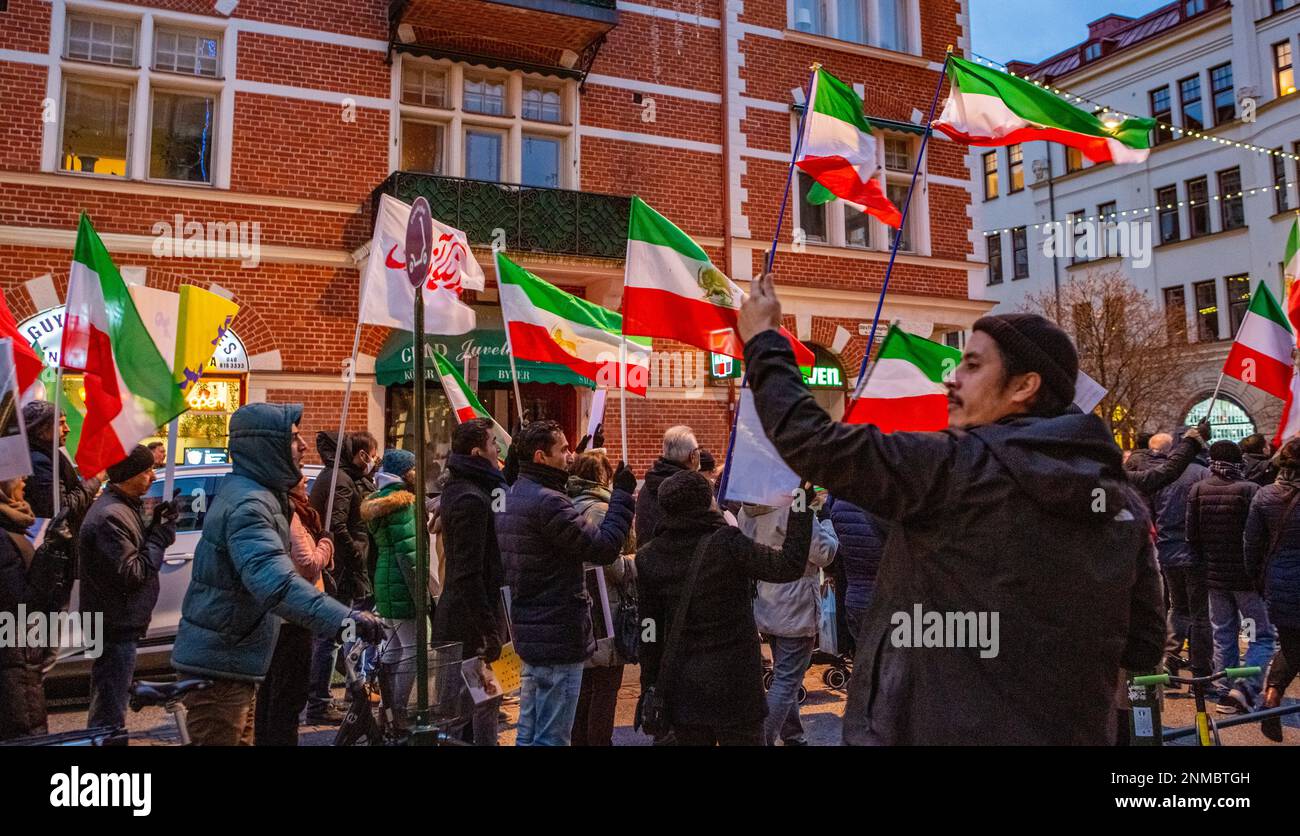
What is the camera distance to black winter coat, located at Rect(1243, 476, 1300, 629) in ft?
20.3

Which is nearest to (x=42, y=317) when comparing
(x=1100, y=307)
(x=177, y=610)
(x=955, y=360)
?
(x=177, y=610)

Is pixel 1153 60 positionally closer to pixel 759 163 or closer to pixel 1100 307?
pixel 1100 307

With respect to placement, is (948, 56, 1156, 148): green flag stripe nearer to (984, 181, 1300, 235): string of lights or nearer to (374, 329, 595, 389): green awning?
(374, 329, 595, 389): green awning

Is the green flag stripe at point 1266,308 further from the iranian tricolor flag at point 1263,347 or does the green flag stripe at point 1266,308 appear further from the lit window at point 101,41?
the lit window at point 101,41

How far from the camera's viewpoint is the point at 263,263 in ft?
40.3

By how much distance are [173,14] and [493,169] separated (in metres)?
4.47

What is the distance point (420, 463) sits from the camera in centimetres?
405

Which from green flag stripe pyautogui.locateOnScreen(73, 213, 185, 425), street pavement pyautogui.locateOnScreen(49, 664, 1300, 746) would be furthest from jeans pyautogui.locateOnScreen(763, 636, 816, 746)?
green flag stripe pyautogui.locateOnScreen(73, 213, 185, 425)

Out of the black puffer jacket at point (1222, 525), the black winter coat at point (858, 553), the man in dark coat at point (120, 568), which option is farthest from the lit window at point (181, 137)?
the black puffer jacket at point (1222, 525)

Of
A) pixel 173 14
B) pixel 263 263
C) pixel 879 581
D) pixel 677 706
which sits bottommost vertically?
pixel 677 706

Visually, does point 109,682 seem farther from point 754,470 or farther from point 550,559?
point 754,470

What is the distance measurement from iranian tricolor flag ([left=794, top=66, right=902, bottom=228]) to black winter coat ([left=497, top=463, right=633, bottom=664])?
9.89ft

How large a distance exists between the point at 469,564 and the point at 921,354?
10.3 ft

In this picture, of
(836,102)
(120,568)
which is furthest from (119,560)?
(836,102)
